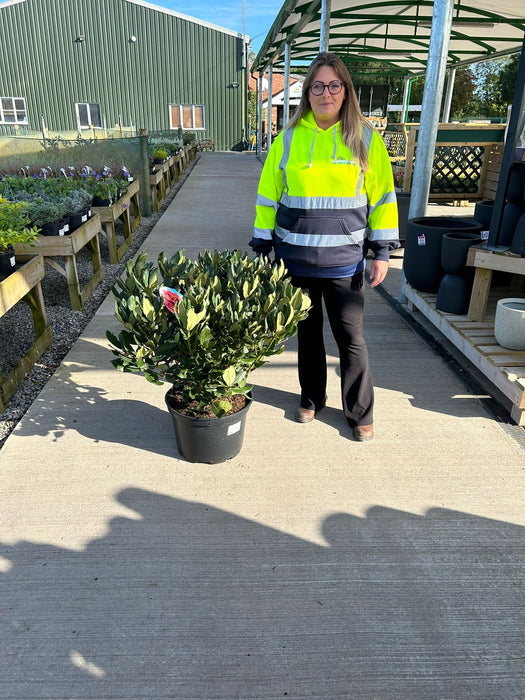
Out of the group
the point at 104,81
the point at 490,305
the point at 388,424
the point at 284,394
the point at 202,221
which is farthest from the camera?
the point at 104,81

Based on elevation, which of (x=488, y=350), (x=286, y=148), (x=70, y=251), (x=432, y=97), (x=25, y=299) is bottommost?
(x=488, y=350)

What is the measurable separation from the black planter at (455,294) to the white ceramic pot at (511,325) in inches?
20.0

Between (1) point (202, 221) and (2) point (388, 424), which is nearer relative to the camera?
(2) point (388, 424)

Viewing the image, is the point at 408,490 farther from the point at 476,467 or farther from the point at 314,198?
the point at 314,198

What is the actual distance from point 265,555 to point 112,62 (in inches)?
989

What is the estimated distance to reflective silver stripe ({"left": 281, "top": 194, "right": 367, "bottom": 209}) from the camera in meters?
2.36

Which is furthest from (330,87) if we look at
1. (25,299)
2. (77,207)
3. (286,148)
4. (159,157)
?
(159,157)

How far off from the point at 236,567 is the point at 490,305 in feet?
9.80

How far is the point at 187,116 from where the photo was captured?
76.6 ft

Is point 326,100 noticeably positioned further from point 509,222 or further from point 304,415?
point 509,222

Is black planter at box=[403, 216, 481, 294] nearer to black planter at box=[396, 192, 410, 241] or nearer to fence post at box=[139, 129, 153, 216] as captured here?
black planter at box=[396, 192, 410, 241]

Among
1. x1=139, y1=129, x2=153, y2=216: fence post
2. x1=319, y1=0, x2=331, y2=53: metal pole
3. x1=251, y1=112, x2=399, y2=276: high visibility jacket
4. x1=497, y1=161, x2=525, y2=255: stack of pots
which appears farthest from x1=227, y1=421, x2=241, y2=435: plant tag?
x1=139, y1=129, x2=153, y2=216: fence post

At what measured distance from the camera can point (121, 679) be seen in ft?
5.11

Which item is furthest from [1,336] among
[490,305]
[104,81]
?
[104,81]
